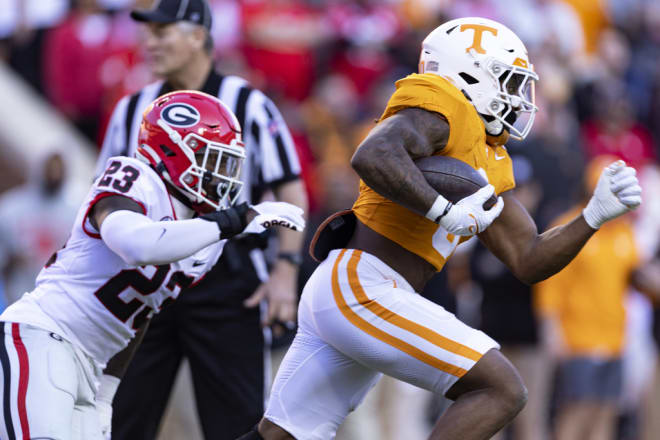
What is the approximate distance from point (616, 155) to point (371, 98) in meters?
2.22

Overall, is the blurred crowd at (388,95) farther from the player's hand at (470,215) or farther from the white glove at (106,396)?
the player's hand at (470,215)

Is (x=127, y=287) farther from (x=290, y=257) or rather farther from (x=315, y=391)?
(x=290, y=257)

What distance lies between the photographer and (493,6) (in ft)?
38.2

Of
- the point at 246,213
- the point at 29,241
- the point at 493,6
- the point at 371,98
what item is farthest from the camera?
the point at 493,6

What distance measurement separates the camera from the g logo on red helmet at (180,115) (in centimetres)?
382

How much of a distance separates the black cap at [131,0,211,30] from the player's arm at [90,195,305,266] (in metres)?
1.51

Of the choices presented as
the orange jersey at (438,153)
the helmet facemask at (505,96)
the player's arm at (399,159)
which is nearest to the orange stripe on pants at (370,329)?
the orange jersey at (438,153)

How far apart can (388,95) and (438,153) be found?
5599mm

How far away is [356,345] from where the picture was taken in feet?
12.4

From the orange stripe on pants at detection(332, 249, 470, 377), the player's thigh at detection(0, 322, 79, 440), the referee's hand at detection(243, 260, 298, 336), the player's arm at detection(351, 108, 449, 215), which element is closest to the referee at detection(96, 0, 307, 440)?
the referee's hand at detection(243, 260, 298, 336)

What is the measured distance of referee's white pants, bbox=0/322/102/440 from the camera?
3516mm

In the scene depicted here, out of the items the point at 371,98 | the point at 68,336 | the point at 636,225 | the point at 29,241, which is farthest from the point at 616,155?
the point at 68,336

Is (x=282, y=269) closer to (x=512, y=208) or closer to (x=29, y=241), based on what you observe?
(x=512, y=208)

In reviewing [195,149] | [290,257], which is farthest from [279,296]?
[195,149]
